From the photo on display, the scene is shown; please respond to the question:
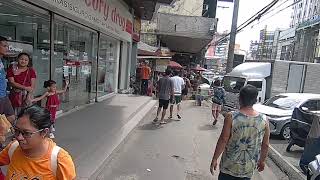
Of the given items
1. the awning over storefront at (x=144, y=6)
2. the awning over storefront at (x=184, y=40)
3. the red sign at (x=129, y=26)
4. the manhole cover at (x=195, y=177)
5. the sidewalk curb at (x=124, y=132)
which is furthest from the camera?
the awning over storefront at (x=184, y=40)

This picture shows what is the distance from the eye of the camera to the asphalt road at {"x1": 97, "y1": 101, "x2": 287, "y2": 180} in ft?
21.9

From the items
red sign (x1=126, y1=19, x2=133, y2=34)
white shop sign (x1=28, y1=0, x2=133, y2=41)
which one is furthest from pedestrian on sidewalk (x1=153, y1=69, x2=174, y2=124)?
red sign (x1=126, y1=19, x2=133, y2=34)

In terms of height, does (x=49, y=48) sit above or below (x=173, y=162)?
above

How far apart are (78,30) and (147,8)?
8.27 metres

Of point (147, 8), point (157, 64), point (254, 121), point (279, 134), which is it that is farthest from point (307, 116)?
point (157, 64)

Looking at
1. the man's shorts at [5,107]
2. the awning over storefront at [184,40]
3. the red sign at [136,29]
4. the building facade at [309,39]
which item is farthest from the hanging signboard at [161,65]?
the building facade at [309,39]

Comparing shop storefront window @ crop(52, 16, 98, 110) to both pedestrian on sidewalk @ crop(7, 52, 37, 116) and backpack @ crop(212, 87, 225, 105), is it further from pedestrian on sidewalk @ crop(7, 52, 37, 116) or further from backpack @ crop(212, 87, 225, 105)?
backpack @ crop(212, 87, 225, 105)

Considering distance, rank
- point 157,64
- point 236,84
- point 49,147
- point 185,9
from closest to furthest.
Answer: point 49,147, point 236,84, point 157,64, point 185,9

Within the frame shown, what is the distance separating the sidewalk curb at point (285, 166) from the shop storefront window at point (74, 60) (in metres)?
5.80

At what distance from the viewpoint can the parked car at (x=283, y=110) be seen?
12.2 m

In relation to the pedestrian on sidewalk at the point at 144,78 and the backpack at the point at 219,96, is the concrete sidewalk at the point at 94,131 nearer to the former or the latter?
the backpack at the point at 219,96

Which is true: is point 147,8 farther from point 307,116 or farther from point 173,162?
point 173,162

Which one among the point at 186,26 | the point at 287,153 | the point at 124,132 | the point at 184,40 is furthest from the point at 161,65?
the point at 124,132

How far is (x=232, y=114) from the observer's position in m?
4.08
